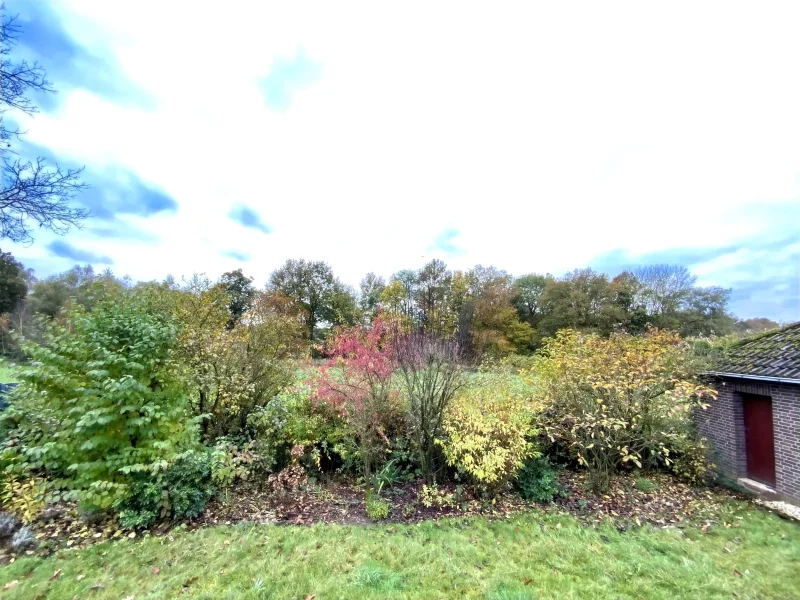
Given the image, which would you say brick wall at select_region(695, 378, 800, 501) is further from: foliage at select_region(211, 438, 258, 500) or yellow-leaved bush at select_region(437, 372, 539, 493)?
foliage at select_region(211, 438, 258, 500)

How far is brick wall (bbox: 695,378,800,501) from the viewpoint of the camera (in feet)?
→ 21.7

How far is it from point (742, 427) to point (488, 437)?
7.04 m

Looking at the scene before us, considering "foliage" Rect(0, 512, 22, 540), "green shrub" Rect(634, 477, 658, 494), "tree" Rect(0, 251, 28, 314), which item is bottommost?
"foliage" Rect(0, 512, 22, 540)

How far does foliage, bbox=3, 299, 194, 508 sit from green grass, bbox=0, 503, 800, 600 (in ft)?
3.14

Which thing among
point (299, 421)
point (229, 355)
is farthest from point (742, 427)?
point (229, 355)

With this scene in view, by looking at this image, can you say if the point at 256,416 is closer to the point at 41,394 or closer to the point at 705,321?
the point at 41,394

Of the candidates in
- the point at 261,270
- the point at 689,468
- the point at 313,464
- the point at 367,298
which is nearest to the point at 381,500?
the point at 313,464

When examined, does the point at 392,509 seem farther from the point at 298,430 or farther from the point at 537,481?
the point at 537,481

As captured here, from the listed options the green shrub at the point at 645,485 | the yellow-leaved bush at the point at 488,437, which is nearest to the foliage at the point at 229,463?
the yellow-leaved bush at the point at 488,437

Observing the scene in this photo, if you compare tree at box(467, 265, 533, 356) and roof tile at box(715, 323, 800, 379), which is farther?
tree at box(467, 265, 533, 356)

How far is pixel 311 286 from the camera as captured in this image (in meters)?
32.8

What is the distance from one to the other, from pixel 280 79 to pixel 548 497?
34.7 feet

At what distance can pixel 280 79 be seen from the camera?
786 centimetres

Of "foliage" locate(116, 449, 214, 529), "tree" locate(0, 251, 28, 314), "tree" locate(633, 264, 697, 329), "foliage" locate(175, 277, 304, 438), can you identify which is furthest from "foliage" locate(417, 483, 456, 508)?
"tree" locate(633, 264, 697, 329)
